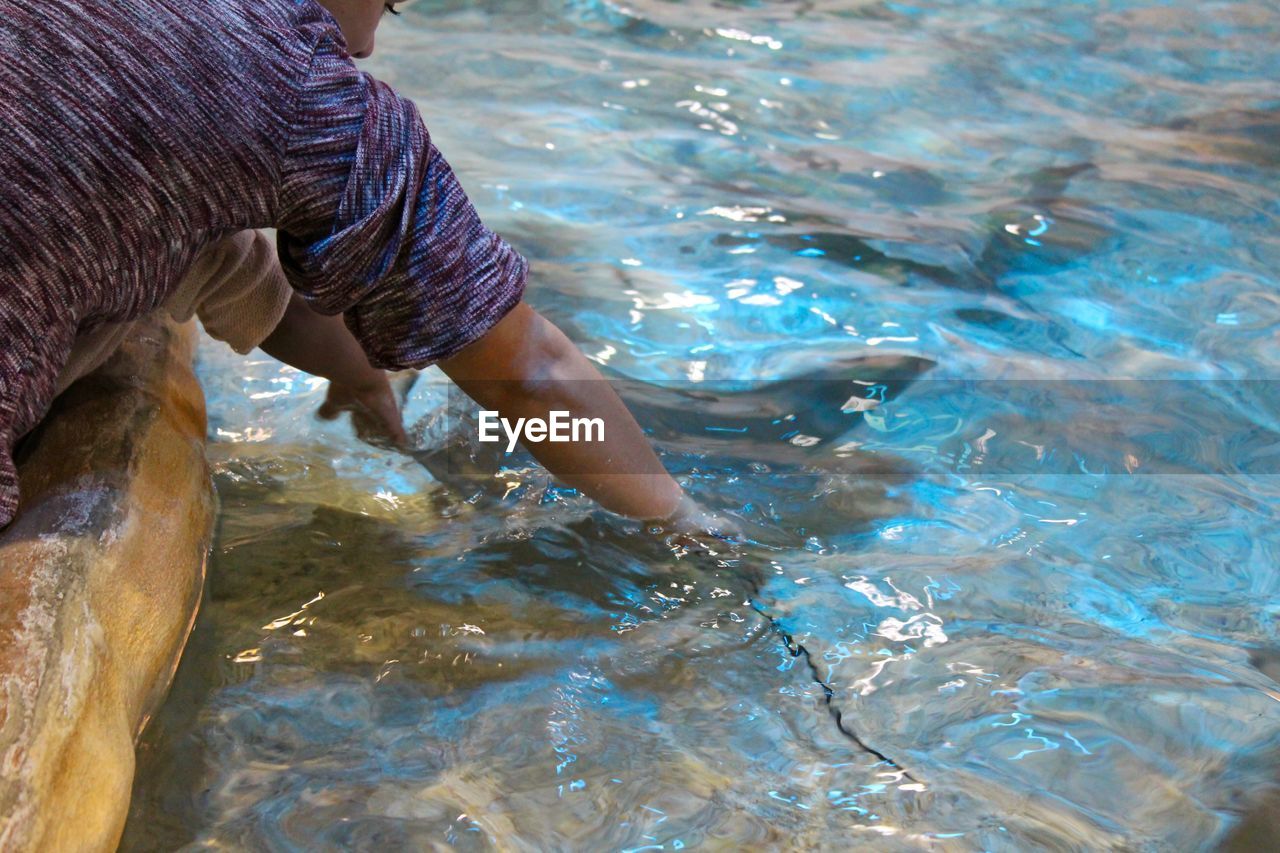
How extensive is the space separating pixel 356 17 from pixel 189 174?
0.37m

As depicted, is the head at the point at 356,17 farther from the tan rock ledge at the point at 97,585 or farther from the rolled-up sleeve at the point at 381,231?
the tan rock ledge at the point at 97,585

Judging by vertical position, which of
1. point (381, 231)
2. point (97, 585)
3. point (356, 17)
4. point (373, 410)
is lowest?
point (373, 410)

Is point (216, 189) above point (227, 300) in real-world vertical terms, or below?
above

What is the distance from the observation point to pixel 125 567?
1.49 meters

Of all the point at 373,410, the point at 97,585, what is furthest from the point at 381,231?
the point at 373,410

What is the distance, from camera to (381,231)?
1.47m

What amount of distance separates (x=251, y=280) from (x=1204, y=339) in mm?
1903

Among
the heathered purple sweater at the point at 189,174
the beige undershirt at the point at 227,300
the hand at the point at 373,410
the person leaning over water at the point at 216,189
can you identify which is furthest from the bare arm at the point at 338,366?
the heathered purple sweater at the point at 189,174

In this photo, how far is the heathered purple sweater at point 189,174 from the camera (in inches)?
51.5

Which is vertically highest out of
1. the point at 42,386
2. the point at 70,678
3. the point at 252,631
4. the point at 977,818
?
the point at 42,386

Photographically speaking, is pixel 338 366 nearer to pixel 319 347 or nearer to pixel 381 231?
pixel 319 347

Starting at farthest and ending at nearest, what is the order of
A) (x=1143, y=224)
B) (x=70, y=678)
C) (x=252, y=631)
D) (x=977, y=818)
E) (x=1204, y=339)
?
(x=1143, y=224) → (x=1204, y=339) → (x=252, y=631) → (x=977, y=818) → (x=70, y=678)

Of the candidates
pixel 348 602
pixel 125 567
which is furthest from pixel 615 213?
pixel 125 567

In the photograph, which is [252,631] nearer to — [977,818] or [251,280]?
[251,280]
